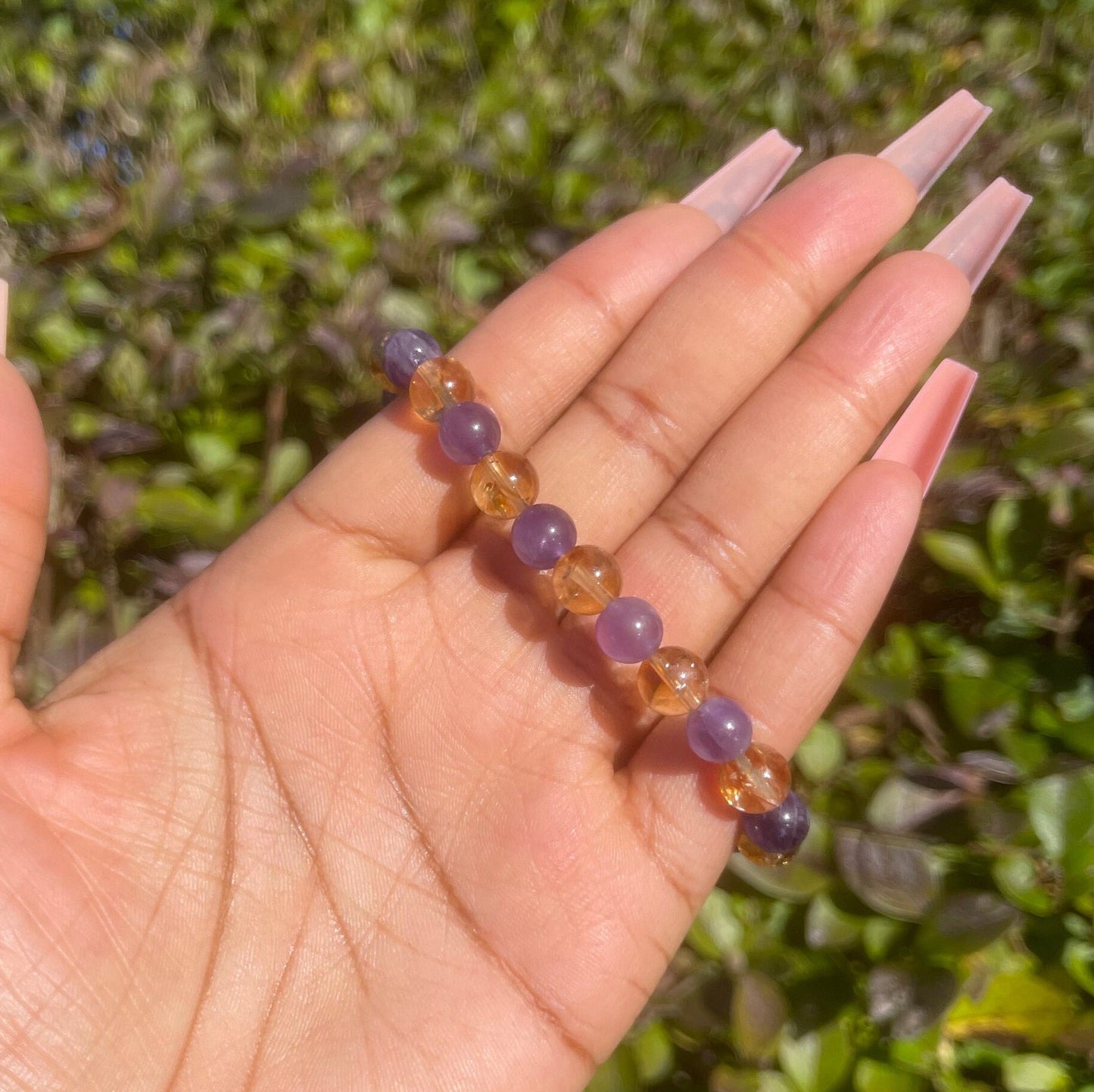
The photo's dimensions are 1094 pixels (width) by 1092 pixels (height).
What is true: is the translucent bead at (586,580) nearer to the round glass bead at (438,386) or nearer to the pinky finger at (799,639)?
the pinky finger at (799,639)

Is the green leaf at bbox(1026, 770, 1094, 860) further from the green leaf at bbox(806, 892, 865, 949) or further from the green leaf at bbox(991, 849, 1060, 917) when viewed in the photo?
the green leaf at bbox(806, 892, 865, 949)

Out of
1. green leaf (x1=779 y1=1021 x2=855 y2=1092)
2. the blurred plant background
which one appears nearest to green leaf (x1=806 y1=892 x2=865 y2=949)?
the blurred plant background

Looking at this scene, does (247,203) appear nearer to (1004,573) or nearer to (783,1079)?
(1004,573)

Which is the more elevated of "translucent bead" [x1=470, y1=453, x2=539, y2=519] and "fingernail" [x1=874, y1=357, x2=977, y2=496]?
"translucent bead" [x1=470, y1=453, x2=539, y2=519]

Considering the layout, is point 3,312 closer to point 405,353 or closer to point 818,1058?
point 405,353

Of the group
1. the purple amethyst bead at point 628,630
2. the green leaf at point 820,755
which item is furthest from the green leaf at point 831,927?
the purple amethyst bead at point 628,630
